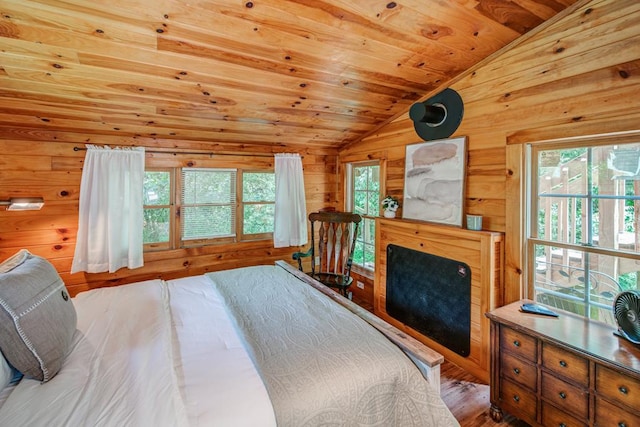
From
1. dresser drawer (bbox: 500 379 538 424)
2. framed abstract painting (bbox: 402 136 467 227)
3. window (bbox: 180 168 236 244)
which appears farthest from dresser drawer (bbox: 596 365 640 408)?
window (bbox: 180 168 236 244)

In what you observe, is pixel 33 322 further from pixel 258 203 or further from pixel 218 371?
pixel 258 203

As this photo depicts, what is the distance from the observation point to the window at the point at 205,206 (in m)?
3.13

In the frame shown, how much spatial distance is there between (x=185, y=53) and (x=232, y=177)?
1735mm

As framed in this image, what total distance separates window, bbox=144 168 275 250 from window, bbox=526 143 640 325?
275 centimetres

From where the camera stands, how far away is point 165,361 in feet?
4.11

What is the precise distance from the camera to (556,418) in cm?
159

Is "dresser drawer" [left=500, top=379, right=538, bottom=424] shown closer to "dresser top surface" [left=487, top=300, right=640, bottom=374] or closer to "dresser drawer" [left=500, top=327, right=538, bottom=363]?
"dresser drawer" [left=500, top=327, right=538, bottom=363]

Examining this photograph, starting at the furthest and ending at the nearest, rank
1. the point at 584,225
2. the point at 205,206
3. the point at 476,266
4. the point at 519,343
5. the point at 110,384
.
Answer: the point at 205,206, the point at 476,266, the point at 584,225, the point at 519,343, the point at 110,384

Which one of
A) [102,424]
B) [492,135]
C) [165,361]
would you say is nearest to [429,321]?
[492,135]

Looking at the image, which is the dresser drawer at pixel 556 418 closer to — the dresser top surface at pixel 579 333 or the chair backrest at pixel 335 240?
the dresser top surface at pixel 579 333

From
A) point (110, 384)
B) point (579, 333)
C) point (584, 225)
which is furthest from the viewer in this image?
point (584, 225)

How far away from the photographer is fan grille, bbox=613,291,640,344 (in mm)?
1457

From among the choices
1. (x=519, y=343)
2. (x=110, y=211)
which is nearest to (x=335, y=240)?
(x=519, y=343)

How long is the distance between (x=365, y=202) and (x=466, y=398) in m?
2.22
